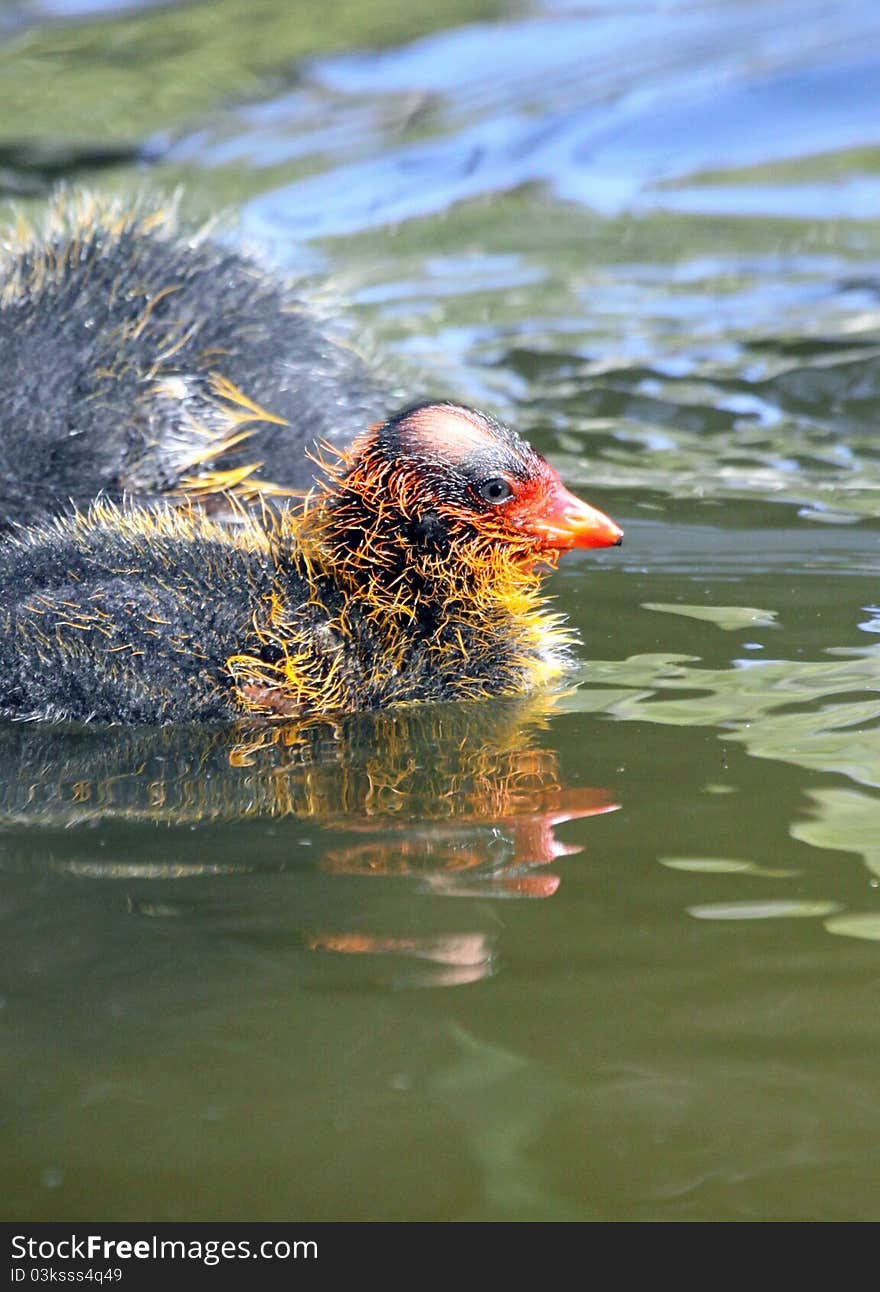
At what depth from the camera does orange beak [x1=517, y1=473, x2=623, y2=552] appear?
5707mm

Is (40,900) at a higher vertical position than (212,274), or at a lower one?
lower

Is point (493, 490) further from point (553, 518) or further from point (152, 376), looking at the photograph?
point (152, 376)

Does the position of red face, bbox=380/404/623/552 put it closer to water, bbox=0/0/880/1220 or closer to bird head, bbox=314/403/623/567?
bird head, bbox=314/403/623/567

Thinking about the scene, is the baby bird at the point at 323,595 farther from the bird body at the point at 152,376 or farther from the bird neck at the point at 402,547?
the bird body at the point at 152,376

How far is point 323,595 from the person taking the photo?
18.7 feet

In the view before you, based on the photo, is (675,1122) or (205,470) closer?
(675,1122)

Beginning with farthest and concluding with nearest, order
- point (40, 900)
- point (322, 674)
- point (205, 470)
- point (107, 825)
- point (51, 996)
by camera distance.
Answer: point (205, 470) → point (322, 674) → point (107, 825) → point (40, 900) → point (51, 996)

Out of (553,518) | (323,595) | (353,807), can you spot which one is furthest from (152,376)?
(353,807)

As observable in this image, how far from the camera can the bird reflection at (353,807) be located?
12.4ft
